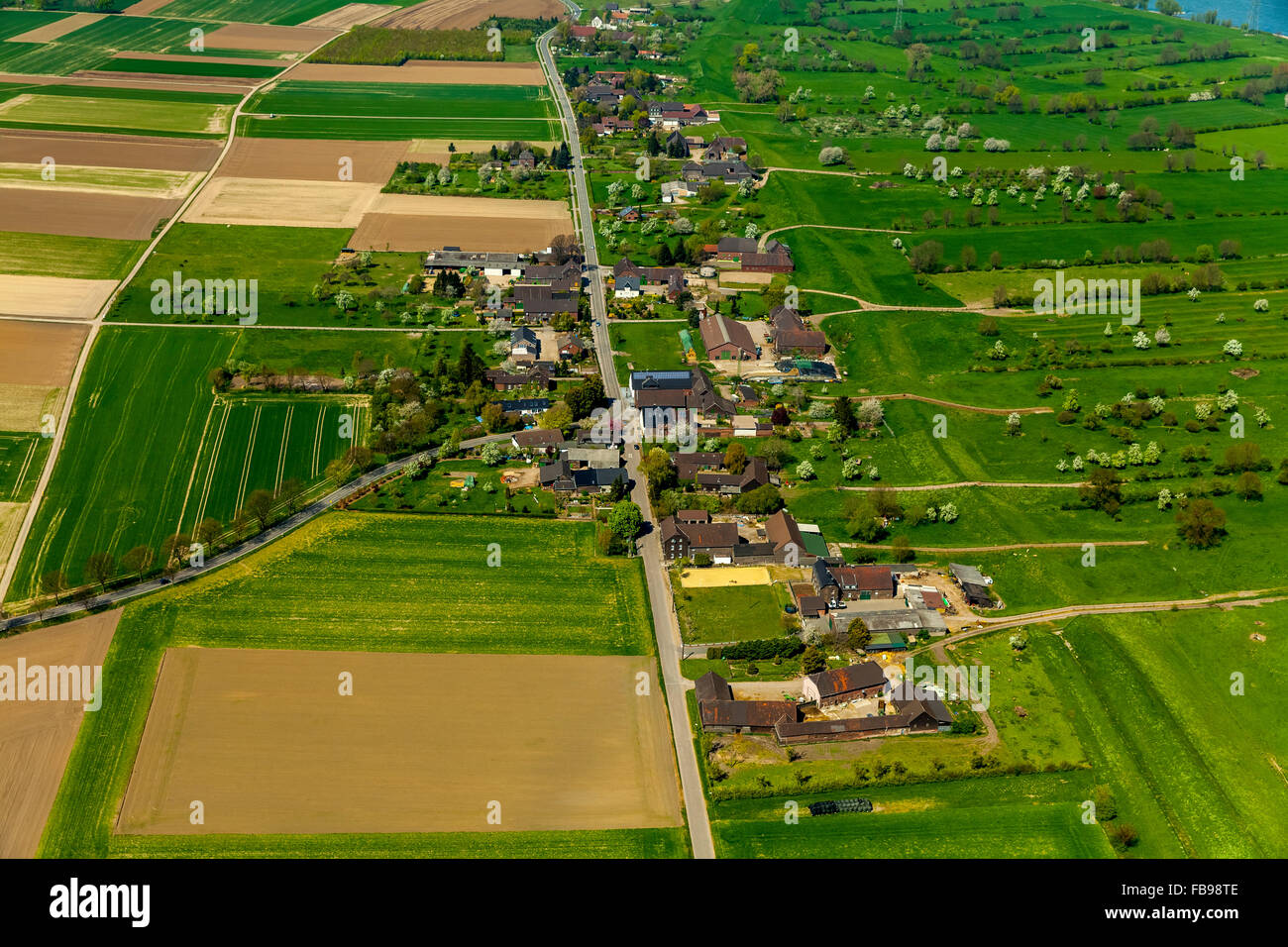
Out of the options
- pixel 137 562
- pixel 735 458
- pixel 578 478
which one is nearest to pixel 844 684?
pixel 735 458

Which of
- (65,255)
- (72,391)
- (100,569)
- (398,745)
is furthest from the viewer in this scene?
(65,255)

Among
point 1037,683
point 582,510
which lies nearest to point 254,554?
point 582,510

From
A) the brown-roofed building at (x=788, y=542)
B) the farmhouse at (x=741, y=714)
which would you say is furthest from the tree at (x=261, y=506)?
the brown-roofed building at (x=788, y=542)

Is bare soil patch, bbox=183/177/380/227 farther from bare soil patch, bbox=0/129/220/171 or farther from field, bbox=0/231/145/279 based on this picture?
field, bbox=0/231/145/279

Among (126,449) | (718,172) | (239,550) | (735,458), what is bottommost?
(239,550)

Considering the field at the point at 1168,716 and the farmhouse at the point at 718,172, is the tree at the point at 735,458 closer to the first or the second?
the field at the point at 1168,716

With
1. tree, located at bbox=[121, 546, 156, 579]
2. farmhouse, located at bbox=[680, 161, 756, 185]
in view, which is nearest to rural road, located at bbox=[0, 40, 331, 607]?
tree, located at bbox=[121, 546, 156, 579]

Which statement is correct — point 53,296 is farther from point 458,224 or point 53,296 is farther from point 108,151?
point 108,151

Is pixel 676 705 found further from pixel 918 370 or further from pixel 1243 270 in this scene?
pixel 1243 270
